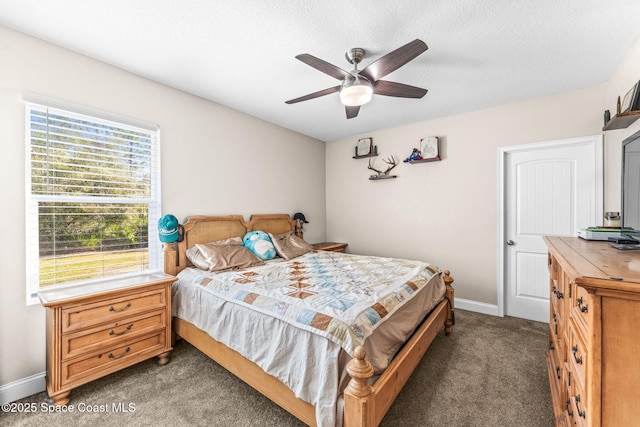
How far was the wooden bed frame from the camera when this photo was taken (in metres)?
1.23

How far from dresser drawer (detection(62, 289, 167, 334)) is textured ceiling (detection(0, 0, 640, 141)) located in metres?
1.98

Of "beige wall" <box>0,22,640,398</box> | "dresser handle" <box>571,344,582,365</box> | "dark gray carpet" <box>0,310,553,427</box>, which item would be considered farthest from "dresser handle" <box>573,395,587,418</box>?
"beige wall" <box>0,22,640,398</box>

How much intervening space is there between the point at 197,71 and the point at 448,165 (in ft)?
10.4

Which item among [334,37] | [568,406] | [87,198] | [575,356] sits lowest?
[568,406]

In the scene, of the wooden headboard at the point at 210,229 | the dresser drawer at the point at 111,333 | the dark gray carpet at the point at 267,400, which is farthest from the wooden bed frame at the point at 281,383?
the dresser drawer at the point at 111,333

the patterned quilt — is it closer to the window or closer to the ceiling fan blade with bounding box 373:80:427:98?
the window

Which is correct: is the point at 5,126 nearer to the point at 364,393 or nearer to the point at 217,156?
the point at 217,156

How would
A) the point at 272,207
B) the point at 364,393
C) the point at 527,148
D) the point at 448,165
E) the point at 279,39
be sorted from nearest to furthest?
1. the point at 364,393
2. the point at 279,39
3. the point at 527,148
4. the point at 448,165
5. the point at 272,207

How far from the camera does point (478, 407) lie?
179 centimetres

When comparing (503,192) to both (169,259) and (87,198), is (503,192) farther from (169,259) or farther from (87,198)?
(87,198)

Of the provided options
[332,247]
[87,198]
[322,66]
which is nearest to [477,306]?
[332,247]

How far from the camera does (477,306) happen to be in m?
3.46

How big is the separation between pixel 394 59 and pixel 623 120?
6.15 feet

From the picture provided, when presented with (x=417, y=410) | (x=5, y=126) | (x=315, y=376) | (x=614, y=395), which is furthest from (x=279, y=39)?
(x=417, y=410)
